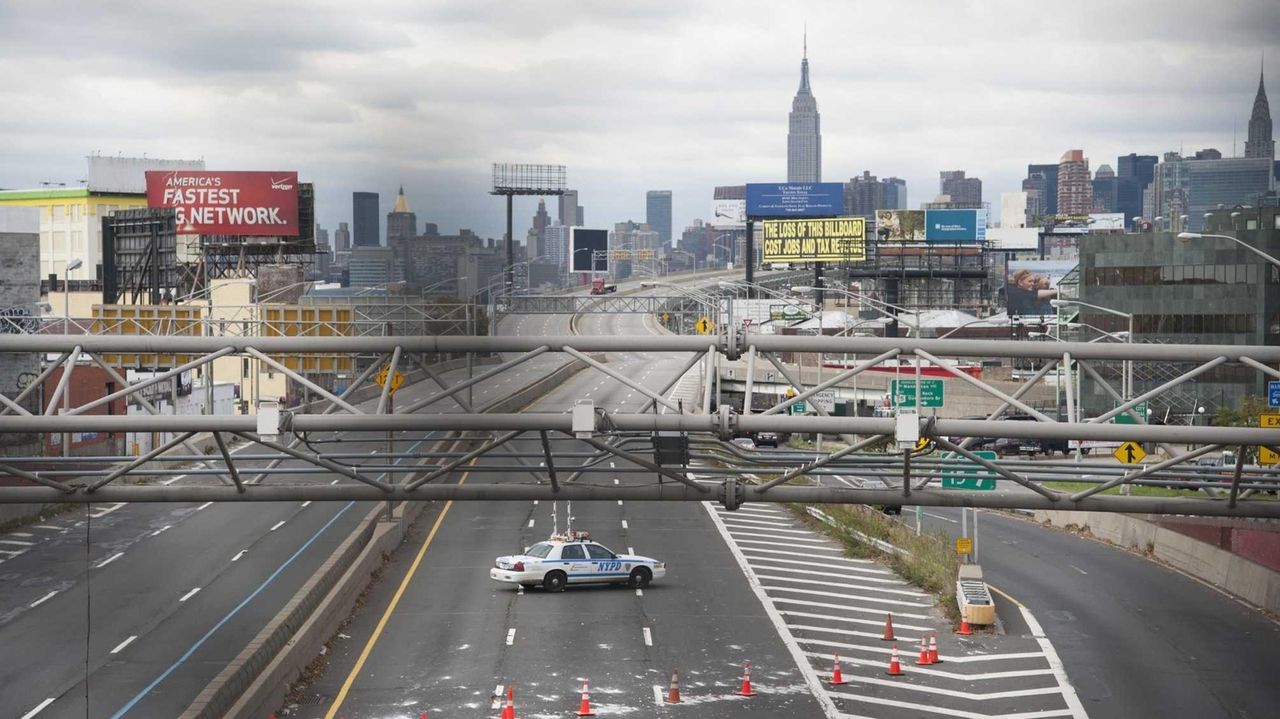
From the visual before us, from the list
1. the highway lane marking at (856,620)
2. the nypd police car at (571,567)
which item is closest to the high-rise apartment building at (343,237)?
the nypd police car at (571,567)

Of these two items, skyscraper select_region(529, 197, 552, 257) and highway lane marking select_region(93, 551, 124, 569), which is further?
skyscraper select_region(529, 197, 552, 257)

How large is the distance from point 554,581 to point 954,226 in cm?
13336

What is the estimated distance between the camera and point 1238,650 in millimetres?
36875

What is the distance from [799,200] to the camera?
17400cm

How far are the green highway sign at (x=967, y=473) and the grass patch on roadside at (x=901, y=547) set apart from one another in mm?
2262

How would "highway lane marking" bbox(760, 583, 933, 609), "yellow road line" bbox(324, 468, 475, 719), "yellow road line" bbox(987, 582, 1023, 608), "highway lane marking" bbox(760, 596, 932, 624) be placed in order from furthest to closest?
"yellow road line" bbox(987, 582, 1023, 608) < "highway lane marking" bbox(760, 583, 933, 609) < "highway lane marking" bbox(760, 596, 932, 624) < "yellow road line" bbox(324, 468, 475, 719)

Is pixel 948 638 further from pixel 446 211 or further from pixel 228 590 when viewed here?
pixel 446 211

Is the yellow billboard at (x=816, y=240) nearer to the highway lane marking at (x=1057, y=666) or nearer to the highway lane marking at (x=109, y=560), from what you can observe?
the highway lane marking at (x=109, y=560)

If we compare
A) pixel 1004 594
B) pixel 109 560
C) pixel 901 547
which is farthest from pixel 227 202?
pixel 1004 594

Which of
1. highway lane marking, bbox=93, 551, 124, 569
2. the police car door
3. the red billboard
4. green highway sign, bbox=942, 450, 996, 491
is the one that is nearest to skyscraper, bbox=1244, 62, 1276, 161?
green highway sign, bbox=942, 450, 996, 491

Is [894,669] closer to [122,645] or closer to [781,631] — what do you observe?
[781,631]

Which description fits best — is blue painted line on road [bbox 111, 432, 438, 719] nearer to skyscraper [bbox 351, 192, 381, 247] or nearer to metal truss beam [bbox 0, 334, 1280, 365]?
metal truss beam [bbox 0, 334, 1280, 365]

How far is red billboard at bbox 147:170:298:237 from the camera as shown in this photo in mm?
93500

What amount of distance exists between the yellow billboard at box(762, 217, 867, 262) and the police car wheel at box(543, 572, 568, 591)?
123 meters
